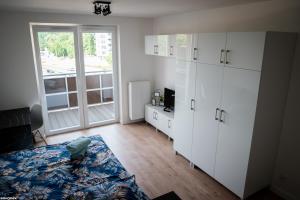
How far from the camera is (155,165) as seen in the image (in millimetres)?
3547

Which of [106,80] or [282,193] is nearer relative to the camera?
[282,193]

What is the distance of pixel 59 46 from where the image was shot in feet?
14.3

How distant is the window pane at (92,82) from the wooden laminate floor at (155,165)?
0.98m

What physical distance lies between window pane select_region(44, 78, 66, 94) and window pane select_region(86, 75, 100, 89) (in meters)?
0.51

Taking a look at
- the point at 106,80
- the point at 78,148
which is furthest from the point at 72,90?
the point at 78,148

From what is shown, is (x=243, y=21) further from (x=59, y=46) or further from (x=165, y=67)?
(x=59, y=46)

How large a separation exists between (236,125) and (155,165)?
152cm

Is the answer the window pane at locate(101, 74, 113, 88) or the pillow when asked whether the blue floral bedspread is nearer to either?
the pillow

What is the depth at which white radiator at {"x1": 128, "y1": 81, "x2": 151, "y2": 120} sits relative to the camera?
4.95 metres

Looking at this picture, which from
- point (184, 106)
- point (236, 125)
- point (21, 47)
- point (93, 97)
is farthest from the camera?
point (93, 97)

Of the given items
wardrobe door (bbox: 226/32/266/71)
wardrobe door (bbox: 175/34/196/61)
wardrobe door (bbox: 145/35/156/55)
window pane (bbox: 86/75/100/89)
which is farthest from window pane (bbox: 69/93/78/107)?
wardrobe door (bbox: 226/32/266/71)

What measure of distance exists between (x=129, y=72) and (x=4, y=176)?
323 cm

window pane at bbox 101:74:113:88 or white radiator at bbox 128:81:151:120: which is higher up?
window pane at bbox 101:74:113:88

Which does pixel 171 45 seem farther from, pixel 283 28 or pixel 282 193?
pixel 282 193
